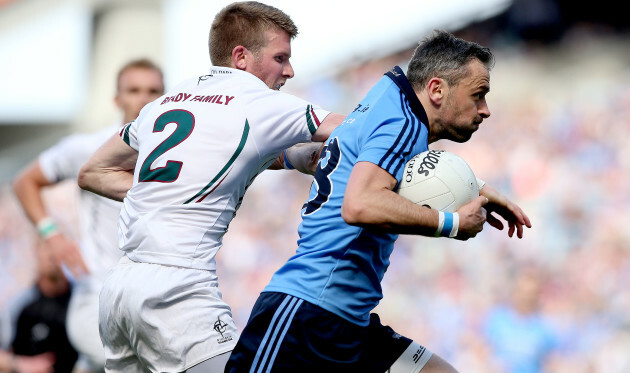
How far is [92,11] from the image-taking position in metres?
18.1

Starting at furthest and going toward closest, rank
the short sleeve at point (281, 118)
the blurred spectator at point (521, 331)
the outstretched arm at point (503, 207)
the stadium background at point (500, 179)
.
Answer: the stadium background at point (500, 179) → the blurred spectator at point (521, 331) → the outstretched arm at point (503, 207) → the short sleeve at point (281, 118)

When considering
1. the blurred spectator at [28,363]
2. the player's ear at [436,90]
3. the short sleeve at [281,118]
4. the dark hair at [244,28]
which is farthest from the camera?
the blurred spectator at [28,363]

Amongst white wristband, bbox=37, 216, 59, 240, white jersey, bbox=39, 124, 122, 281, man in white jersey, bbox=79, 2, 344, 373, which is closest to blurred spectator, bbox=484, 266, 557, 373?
white jersey, bbox=39, 124, 122, 281

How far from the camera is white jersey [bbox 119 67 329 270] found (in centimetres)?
402

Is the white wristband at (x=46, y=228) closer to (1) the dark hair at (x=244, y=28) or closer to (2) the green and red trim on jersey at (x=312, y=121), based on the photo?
(1) the dark hair at (x=244, y=28)

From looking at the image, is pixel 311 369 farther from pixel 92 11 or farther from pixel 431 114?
pixel 92 11

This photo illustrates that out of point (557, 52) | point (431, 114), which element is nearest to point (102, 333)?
point (431, 114)

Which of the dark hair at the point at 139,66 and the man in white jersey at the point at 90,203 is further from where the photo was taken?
the dark hair at the point at 139,66

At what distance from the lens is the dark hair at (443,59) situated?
3.98 metres

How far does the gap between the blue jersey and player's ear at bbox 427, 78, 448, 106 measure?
3.9 inches

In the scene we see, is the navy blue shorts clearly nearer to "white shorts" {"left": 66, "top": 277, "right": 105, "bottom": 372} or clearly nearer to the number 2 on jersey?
the number 2 on jersey

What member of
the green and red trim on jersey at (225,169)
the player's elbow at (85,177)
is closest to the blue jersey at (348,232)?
the green and red trim on jersey at (225,169)

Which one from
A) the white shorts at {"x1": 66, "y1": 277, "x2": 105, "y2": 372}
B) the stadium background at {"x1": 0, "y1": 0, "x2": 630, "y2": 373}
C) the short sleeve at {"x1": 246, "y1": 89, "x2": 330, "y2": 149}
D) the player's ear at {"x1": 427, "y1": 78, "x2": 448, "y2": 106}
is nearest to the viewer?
the player's ear at {"x1": 427, "y1": 78, "x2": 448, "y2": 106}

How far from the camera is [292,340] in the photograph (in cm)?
365
